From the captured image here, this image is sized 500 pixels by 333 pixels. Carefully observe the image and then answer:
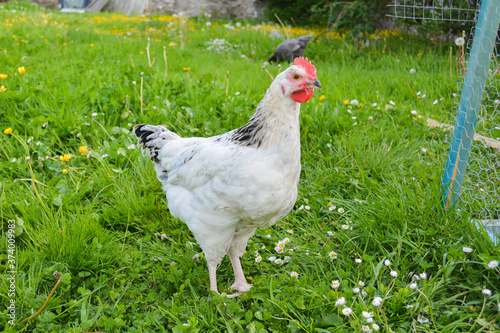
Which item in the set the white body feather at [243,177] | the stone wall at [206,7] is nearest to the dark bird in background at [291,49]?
the white body feather at [243,177]

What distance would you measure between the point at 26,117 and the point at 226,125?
6.34 ft

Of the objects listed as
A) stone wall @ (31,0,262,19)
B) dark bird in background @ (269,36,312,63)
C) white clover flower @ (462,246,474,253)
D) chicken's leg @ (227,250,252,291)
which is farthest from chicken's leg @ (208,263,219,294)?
stone wall @ (31,0,262,19)

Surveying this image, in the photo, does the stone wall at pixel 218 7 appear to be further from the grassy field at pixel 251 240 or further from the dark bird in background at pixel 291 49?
the grassy field at pixel 251 240

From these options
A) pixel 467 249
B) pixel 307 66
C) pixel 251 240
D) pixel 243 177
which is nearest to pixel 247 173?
pixel 243 177

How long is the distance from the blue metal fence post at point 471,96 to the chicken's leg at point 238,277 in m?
1.34

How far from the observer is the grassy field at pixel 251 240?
2031 mm

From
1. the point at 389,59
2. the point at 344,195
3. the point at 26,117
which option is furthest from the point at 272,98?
the point at 389,59

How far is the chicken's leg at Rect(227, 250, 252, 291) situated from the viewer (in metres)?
2.43

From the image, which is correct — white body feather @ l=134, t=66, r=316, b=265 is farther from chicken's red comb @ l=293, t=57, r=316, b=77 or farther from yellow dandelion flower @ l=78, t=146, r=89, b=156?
yellow dandelion flower @ l=78, t=146, r=89, b=156

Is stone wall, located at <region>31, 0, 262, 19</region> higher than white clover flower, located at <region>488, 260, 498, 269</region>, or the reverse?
stone wall, located at <region>31, 0, 262, 19</region>

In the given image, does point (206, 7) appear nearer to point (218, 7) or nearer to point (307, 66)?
point (218, 7)

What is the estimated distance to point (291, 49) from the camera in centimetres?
657

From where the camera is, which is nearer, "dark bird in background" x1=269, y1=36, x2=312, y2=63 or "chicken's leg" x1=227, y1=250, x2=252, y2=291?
"chicken's leg" x1=227, y1=250, x2=252, y2=291

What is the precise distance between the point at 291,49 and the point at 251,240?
15.0ft
